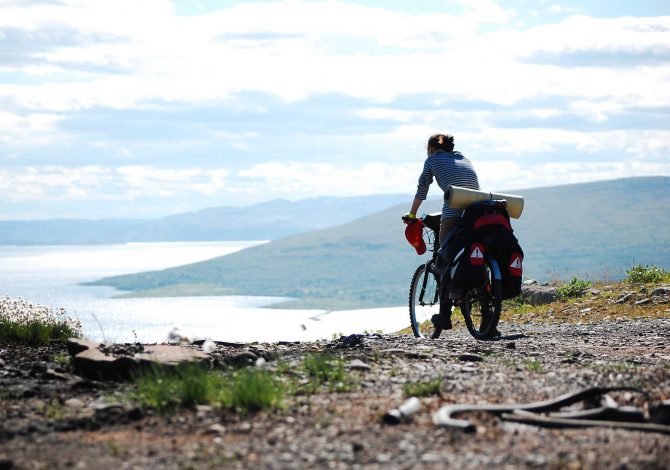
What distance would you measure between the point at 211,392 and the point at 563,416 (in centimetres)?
275

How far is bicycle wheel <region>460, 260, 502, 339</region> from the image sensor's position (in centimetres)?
1309

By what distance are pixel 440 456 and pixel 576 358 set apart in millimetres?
5232

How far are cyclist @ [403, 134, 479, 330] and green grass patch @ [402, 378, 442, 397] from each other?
522cm

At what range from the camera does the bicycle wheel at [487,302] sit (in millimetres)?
13086

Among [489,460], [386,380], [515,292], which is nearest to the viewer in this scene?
[489,460]

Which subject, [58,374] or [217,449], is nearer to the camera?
[217,449]

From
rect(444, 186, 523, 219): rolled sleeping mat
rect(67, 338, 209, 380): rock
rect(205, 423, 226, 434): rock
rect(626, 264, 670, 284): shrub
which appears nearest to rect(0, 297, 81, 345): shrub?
rect(67, 338, 209, 380): rock

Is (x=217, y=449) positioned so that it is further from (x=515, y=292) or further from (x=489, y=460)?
(x=515, y=292)

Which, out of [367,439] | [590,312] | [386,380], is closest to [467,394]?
[386,380]

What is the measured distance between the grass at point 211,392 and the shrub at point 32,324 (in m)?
6.21

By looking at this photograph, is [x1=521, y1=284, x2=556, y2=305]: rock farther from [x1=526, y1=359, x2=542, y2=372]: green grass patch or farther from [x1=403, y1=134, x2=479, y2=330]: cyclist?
[x1=526, y1=359, x2=542, y2=372]: green grass patch

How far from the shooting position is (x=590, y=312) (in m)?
20.1

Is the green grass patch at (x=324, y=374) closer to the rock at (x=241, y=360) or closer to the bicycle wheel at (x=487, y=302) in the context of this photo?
the rock at (x=241, y=360)

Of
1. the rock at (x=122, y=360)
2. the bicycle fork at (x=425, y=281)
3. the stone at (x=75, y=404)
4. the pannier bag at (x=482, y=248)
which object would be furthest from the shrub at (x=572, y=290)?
the stone at (x=75, y=404)
